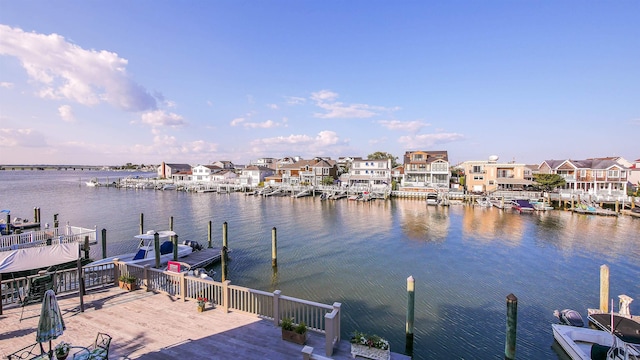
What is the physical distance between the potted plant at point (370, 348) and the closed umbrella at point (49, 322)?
274 inches

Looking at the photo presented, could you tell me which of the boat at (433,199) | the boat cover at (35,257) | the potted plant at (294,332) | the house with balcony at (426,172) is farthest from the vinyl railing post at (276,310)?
the house with balcony at (426,172)

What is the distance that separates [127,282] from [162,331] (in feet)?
13.0

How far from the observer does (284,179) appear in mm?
76188

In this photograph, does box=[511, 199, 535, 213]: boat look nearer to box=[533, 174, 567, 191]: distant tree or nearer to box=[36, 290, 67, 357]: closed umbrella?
box=[533, 174, 567, 191]: distant tree

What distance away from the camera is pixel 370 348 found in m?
7.48

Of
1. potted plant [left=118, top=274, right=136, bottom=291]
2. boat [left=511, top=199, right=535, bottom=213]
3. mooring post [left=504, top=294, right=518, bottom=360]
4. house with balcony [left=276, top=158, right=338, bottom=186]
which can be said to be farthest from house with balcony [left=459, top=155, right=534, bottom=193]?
potted plant [left=118, top=274, right=136, bottom=291]

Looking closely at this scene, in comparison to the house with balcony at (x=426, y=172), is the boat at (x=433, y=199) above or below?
below

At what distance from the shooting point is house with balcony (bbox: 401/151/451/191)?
61.9 m

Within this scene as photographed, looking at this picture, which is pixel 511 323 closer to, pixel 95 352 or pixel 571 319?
pixel 571 319

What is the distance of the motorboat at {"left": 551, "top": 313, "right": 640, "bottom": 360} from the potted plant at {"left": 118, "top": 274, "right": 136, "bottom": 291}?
15.8m

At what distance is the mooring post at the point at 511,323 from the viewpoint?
30.7 ft

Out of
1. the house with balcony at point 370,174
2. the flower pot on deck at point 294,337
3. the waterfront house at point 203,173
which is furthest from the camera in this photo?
the waterfront house at point 203,173

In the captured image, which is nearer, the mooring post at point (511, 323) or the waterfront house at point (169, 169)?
the mooring post at point (511, 323)

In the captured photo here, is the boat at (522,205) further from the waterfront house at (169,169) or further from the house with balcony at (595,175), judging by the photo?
the waterfront house at (169,169)
